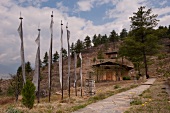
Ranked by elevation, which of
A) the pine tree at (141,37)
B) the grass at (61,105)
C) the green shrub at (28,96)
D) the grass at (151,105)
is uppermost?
the pine tree at (141,37)

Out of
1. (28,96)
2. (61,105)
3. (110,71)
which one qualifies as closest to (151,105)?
(61,105)

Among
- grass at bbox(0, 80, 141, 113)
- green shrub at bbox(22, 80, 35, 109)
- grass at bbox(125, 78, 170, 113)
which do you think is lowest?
grass at bbox(0, 80, 141, 113)

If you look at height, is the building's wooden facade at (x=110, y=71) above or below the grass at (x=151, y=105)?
above

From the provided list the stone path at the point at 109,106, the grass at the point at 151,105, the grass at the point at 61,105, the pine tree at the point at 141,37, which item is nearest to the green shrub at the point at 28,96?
the grass at the point at 61,105

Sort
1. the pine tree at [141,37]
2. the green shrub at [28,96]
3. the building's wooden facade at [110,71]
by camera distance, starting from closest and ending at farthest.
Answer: the green shrub at [28,96] → the pine tree at [141,37] → the building's wooden facade at [110,71]

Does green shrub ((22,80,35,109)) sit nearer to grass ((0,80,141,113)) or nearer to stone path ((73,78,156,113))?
grass ((0,80,141,113))

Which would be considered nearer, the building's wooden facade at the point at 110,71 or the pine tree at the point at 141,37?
the pine tree at the point at 141,37

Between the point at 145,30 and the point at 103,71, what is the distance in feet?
34.9

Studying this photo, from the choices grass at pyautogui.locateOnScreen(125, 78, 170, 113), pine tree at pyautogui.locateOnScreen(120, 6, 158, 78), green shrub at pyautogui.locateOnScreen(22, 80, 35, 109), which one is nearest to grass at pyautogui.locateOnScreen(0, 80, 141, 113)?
green shrub at pyautogui.locateOnScreen(22, 80, 35, 109)

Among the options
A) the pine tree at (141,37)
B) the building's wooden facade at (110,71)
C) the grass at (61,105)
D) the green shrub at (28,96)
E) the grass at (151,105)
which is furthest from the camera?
the building's wooden facade at (110,71)

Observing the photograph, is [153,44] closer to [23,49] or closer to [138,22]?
[138,22]

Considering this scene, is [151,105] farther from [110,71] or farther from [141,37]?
[110,71]

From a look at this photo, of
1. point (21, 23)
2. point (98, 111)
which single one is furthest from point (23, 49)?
point (98, 111)

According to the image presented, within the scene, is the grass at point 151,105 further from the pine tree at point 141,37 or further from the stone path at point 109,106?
the pine tree at point 141,37
